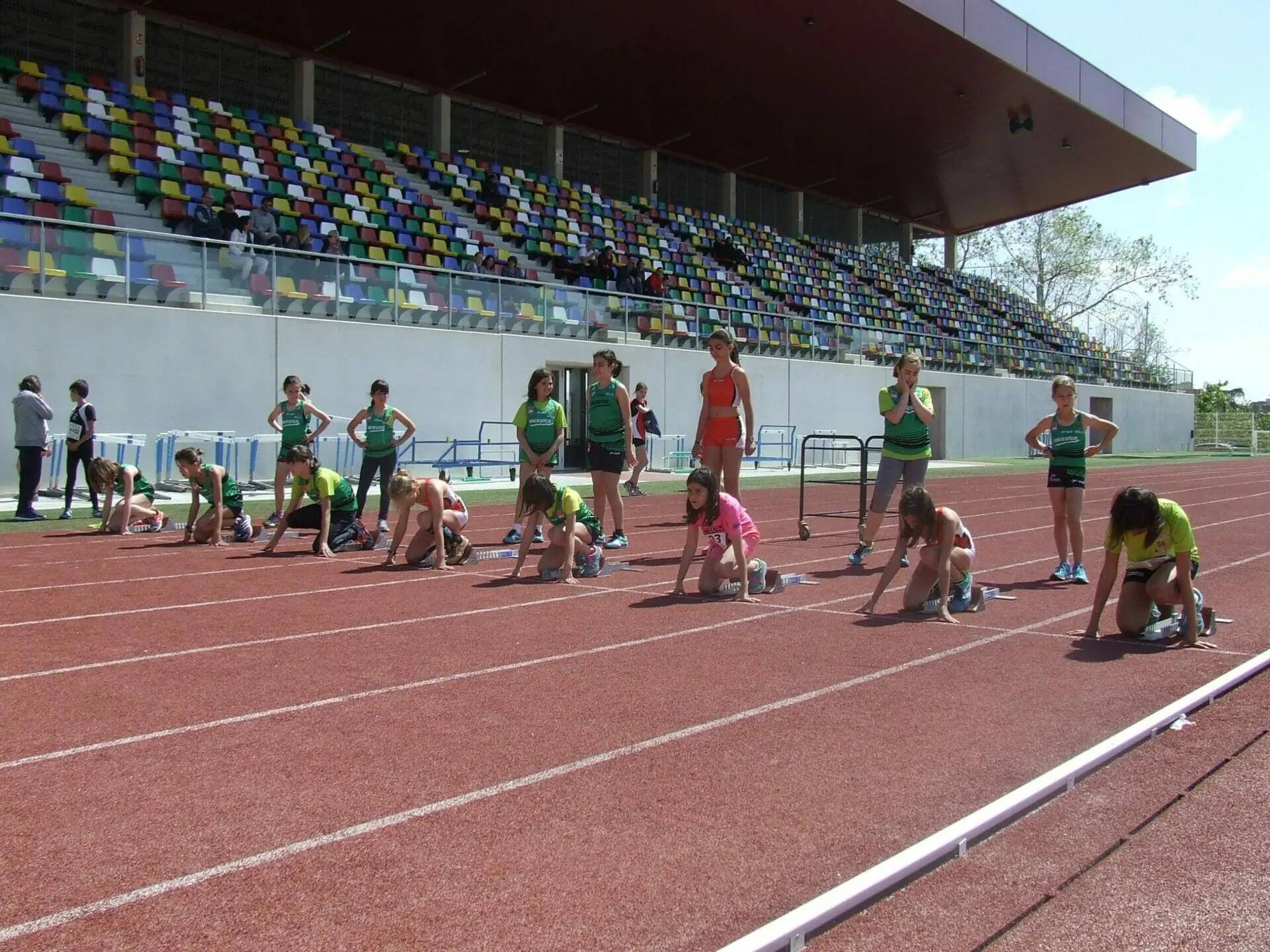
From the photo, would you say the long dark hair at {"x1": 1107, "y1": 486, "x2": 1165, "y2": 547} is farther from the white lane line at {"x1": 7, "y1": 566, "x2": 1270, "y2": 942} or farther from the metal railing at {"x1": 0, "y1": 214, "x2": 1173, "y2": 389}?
the metal railing at {"x1": 0, "y1": 214, "x2": 1173, "y2": 389}

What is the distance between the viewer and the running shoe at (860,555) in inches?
432

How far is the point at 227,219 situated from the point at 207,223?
0.35 metres

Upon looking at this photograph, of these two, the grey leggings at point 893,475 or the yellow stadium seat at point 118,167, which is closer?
the grey leggings at point 893,475

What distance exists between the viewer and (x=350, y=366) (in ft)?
68.8

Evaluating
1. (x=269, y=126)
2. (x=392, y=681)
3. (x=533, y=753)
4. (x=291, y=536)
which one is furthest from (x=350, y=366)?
(x=533, y=753)

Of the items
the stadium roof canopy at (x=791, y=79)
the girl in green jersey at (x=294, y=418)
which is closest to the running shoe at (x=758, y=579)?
the girl in green jersey at (x=294, y=418)

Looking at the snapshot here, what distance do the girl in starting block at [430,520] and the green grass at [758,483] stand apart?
13.9 ft

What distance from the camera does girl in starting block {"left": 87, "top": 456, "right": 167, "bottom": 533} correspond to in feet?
42.5

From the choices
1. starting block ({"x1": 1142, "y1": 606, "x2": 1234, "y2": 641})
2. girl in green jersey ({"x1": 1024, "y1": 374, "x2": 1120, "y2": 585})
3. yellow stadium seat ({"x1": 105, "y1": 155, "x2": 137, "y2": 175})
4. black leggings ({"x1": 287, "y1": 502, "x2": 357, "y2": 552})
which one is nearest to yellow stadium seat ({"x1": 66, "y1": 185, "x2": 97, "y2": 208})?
yellow stadium seat ({"x1": 105, "y1": 155, "x2": 137, "y2": 175})

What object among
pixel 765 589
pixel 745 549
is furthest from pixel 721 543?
pixel 765 589

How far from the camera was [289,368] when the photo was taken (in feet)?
65.9

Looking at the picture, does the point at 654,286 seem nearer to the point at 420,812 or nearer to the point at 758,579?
the point at 758,579

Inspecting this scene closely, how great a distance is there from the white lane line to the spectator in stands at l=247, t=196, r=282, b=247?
718 inches

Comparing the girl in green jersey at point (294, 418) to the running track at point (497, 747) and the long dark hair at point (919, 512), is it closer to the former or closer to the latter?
the running track at point (497, 747)
